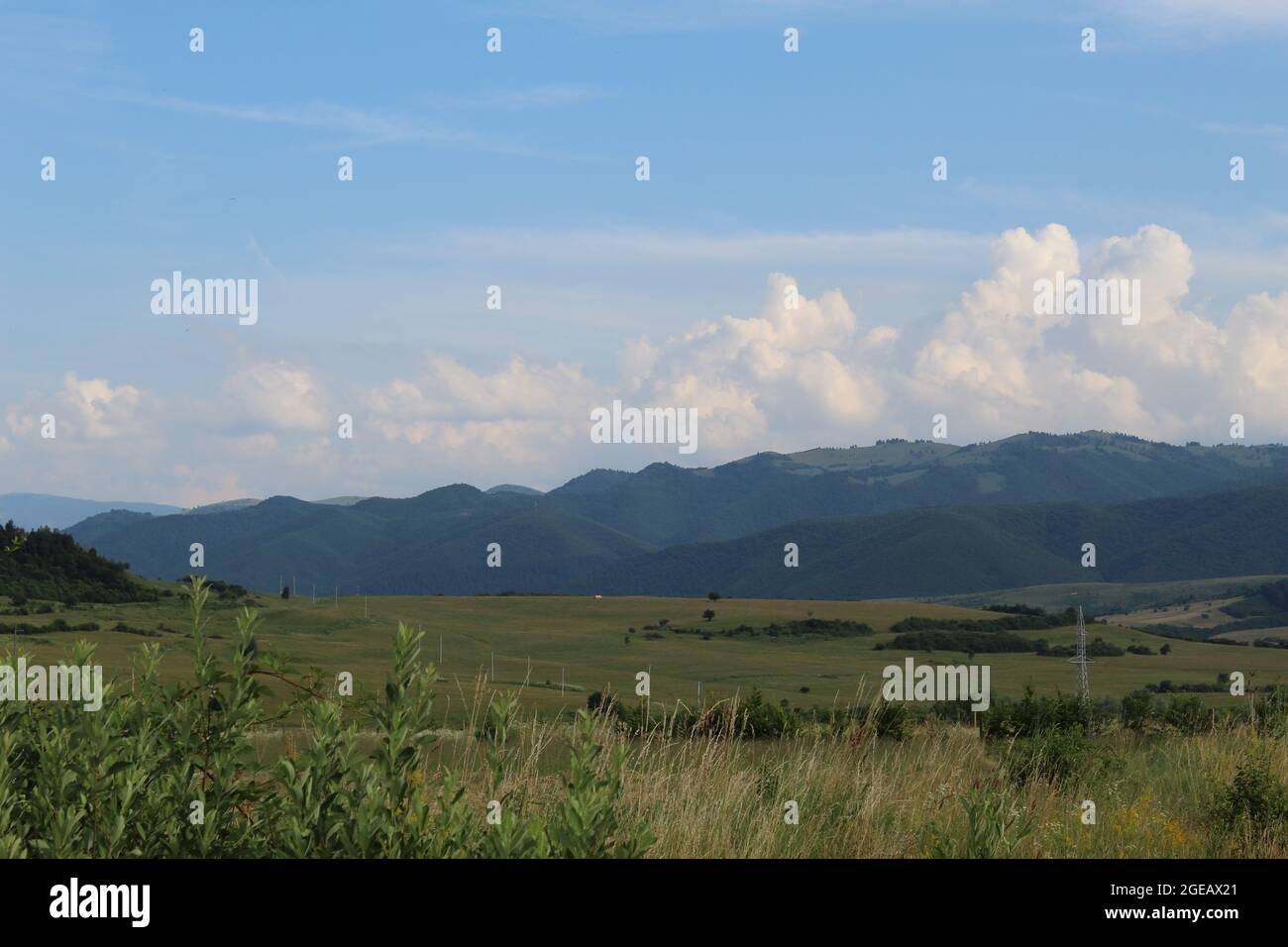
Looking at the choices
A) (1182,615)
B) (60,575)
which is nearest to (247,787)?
(60,575)

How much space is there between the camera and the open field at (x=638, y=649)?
53000 millimetres

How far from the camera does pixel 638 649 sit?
91.1 meters

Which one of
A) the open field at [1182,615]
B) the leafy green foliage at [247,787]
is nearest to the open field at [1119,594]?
the open field at [1182,615]

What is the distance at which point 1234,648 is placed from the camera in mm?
88250

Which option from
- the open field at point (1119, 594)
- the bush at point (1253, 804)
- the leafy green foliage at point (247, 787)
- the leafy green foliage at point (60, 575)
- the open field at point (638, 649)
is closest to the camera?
the leafy green foliage at point (247, 787)

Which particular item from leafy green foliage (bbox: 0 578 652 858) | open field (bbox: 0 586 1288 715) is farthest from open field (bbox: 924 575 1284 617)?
leafy green foliage (bbox: 0 578 652 858)

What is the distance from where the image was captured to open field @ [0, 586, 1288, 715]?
5300 centimetres

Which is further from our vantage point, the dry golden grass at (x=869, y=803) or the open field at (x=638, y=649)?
the open field at (x=638, y=649)

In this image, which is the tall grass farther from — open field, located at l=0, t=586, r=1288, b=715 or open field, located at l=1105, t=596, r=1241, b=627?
open field, located at l=1105, t=596, r=1241, b=627

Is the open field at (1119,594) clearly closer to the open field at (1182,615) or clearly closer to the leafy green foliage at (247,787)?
the open field at (1182,615)

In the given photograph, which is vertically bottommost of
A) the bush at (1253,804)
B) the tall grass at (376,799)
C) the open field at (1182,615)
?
the open field at (1182,615)
